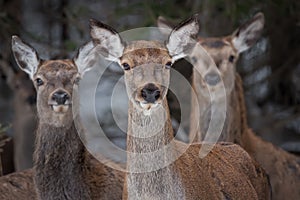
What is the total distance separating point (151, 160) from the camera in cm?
676

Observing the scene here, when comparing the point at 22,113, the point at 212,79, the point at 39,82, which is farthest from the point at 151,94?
the point at 22,113

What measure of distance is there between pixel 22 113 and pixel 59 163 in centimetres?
443

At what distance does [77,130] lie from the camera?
26.3 ft

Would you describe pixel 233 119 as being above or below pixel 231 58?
below

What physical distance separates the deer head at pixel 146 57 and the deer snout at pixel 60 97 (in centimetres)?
54

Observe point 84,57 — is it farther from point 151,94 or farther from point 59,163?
point 151,94

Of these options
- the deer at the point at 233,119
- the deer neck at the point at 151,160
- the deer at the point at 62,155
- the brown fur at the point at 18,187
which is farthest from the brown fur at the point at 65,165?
the deer at the point at 233,119

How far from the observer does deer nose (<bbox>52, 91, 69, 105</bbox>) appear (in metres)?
7.90

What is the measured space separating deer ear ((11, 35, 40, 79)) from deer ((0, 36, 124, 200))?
24 centimetres

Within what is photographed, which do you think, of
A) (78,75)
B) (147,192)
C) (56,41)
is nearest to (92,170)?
(78,75)

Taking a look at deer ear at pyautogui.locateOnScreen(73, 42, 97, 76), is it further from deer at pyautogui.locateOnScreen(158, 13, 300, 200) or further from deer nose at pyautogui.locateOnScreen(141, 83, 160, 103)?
→ deer nose at pyautogui.locateOnScreen(141, 83, 160, 103)

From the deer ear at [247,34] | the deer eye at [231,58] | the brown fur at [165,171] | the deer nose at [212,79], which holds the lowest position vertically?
the brown fur at [165,171]

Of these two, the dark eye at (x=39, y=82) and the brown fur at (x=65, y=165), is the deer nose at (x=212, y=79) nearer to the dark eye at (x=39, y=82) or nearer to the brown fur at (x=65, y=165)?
the brown fur at (x=65, y=165)

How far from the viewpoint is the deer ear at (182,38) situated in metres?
7.18
